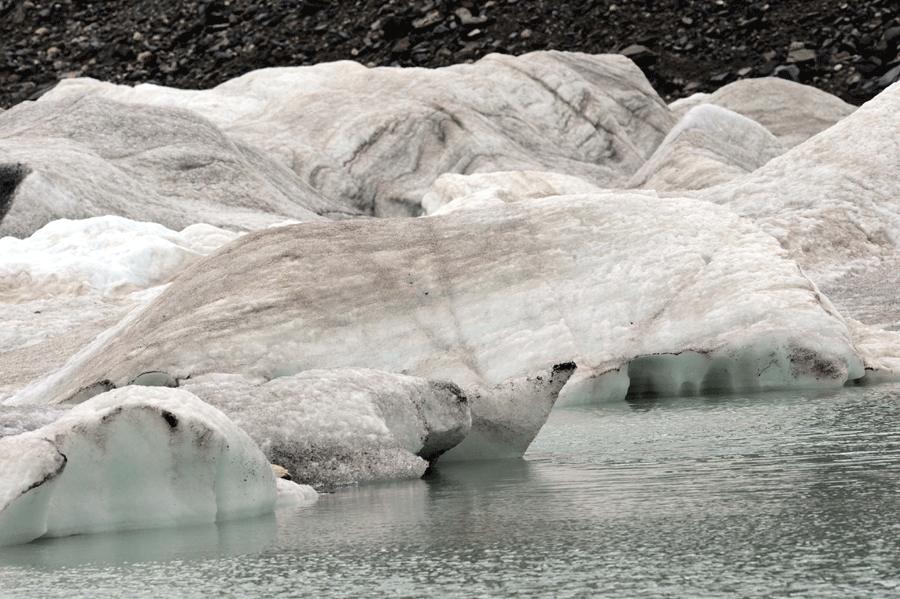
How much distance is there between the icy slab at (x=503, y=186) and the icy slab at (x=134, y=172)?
1723mm

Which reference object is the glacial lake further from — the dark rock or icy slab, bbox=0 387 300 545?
the dark rock

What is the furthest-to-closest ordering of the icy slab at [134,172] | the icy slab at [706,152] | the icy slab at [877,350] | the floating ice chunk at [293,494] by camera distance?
1. the icy slab at [706,152]
2. the icy slab at [134,172]
3. the icy slab at [877,350]
4. the floating ice chunk at [293,494]

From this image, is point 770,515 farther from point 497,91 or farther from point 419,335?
point 497,91

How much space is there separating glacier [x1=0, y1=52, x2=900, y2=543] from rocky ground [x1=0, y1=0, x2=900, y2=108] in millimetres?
18826

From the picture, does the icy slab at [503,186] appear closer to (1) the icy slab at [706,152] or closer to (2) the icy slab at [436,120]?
Result: (1) the icy slab at [706,152]

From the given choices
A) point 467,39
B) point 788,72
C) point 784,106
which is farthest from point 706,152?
point 467,39

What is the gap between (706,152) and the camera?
17016 millimetres

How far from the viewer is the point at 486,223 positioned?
9047 mm

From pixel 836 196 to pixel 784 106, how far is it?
14801 millimetres

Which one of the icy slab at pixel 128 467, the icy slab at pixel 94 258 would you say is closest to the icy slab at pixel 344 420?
the icy slab at pixel 128 467

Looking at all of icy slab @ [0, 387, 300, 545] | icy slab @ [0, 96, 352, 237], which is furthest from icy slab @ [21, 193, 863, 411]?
icy slab @ [0, 96, 352, 237]

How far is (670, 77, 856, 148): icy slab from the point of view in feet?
83.1

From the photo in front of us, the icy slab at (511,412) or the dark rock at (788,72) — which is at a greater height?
the dark rock at (788,72)

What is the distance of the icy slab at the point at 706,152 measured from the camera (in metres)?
15.9
